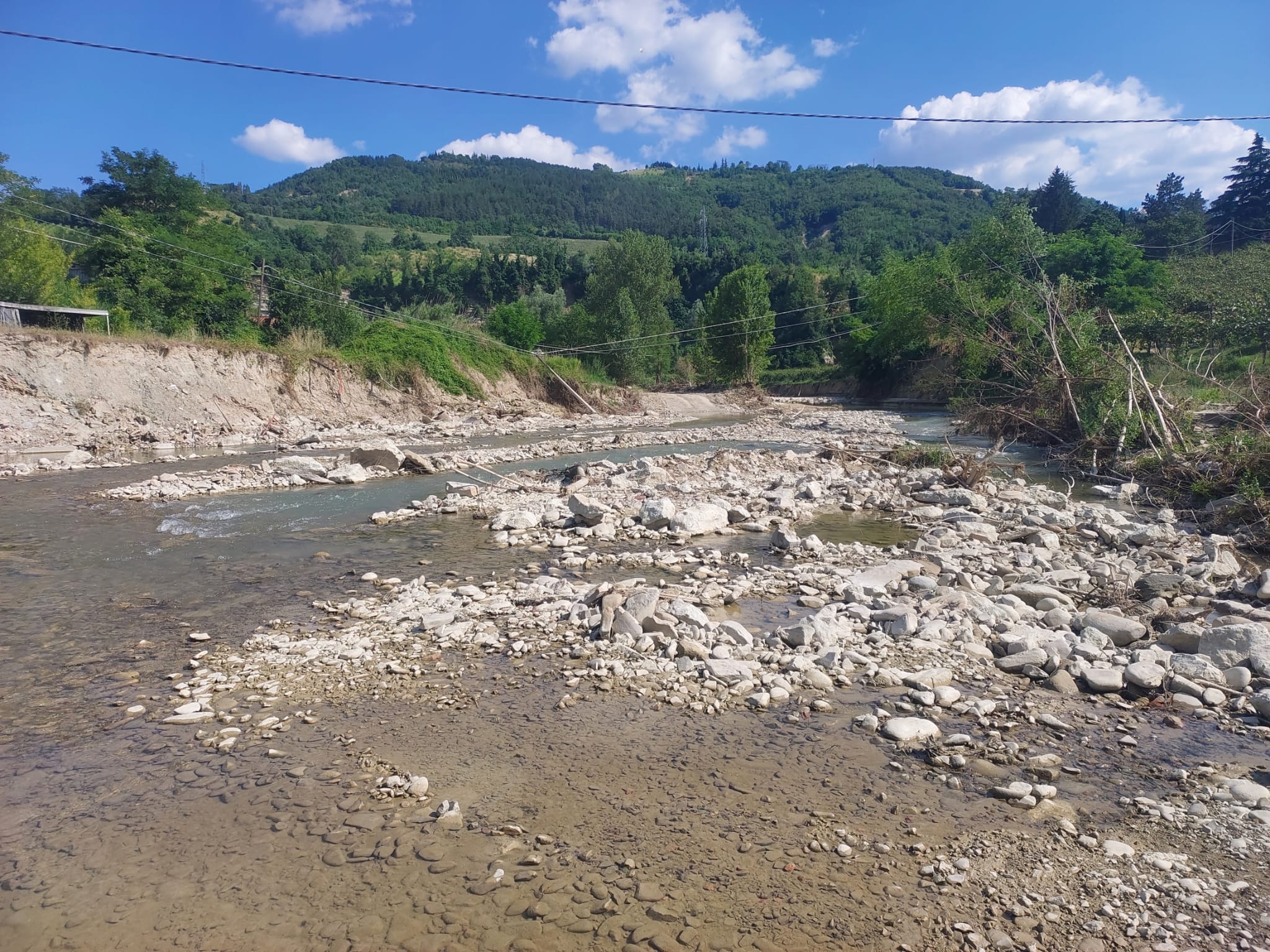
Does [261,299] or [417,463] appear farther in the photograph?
[261,299]

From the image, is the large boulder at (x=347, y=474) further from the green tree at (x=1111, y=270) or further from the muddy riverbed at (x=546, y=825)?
the green tree at (x=1111, y=270)

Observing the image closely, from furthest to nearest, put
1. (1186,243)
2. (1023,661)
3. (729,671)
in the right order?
(1186,243) → (1023,661) → (729,671)

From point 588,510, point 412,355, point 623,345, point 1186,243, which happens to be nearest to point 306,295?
point 412,355

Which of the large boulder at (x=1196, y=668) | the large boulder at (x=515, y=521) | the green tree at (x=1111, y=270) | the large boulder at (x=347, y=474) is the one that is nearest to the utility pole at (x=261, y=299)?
the large boulder at (x=347, y=474)

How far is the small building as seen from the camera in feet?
73.8

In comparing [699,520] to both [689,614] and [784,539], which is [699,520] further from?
[689,614]

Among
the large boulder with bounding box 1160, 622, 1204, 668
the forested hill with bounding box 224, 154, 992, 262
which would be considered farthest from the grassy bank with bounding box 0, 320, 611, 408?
the forested hill with bounding box 224, 154, 992, 262

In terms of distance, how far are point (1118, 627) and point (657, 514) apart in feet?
19.4

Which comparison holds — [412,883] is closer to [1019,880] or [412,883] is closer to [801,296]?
[1019,880]

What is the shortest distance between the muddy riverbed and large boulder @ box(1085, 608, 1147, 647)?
1.23m

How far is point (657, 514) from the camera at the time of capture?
10477 mm

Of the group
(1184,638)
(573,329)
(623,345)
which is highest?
(573,329)

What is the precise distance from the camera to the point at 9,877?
10.8 ft

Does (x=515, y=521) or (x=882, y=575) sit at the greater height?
(x=515, y=521)
